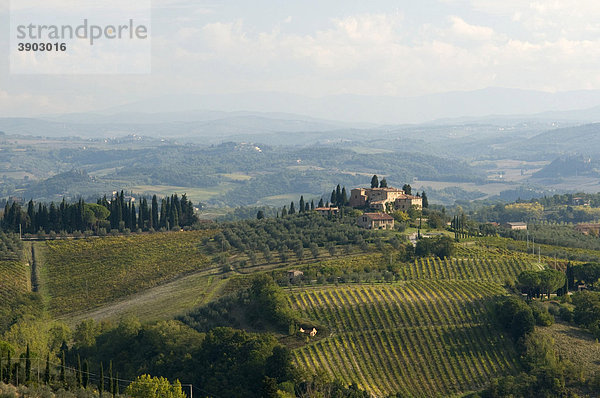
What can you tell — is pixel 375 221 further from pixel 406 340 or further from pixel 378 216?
pixel 406 340

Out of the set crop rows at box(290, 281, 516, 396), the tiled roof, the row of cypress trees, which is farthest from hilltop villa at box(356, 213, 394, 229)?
the row of cypress trees

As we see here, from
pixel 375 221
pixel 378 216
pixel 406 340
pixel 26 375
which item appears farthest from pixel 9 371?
pixel 378 216

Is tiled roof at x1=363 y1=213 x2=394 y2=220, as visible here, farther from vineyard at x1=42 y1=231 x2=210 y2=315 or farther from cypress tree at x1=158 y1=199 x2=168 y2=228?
cypress tree at x1=158 y1=199 x2=168 y2=228

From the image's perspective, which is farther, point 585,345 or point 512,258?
point 512,258

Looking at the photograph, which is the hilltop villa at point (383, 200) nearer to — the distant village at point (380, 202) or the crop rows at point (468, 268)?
the distant village at point (380, 202)

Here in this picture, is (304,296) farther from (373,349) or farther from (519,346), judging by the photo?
(519,346)

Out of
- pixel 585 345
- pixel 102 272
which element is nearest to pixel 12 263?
pixel 102 272
